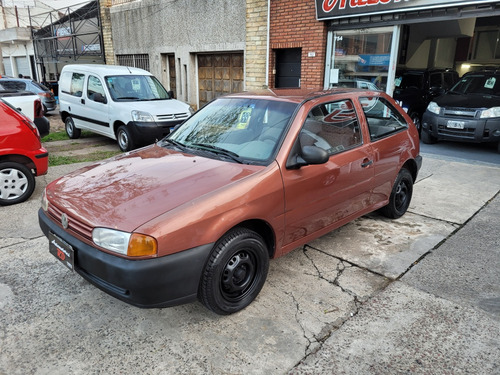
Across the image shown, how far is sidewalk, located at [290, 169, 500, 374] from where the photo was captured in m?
2.46

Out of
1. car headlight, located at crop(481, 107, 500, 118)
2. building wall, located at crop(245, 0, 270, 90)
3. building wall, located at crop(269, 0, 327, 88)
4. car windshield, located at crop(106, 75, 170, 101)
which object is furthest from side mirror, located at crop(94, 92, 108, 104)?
car headlight, located at crop(481, 107, 500, 118)

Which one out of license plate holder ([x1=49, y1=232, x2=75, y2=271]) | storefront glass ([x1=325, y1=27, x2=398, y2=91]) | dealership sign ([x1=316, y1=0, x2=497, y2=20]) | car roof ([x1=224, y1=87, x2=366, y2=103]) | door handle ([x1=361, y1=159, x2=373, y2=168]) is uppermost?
dealership sign ([x1=316, y1=0, x2=497, y2=20])

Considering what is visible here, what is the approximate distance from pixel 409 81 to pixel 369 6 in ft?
11.1

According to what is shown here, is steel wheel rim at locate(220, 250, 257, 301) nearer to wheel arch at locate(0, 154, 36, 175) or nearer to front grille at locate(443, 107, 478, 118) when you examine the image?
wheel arch at locate(0, 154, 36, 175)

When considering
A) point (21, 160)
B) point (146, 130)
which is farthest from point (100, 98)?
point (21, 160)

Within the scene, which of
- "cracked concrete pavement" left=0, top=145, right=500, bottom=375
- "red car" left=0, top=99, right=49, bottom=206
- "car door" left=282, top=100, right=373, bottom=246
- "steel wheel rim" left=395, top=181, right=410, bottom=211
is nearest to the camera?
"cracked concrete pavement" left=0, top=145, right=500, bottom=375

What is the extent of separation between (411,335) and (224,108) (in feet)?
8.61

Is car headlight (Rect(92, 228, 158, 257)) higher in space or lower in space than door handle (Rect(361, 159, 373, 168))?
lower

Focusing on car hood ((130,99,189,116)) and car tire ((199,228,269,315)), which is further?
car hood ((130,99,189,116))

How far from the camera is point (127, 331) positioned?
9.17ft

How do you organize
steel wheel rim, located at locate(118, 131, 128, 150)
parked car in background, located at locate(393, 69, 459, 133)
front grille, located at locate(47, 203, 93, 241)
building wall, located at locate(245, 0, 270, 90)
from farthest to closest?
1. building wall, located at locate(245, 0, 270, 90)
2. parked car in background, located at locate(393, 69, 459, 133)
3. steel wheel rim, located at locate(118, 131, 128, 150)
4. front grille, located at locate(47, 203, 93, 241)

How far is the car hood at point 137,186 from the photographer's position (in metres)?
2.56

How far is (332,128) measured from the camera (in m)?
3.67

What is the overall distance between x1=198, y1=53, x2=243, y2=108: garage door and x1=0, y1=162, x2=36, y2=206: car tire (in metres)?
8.08
